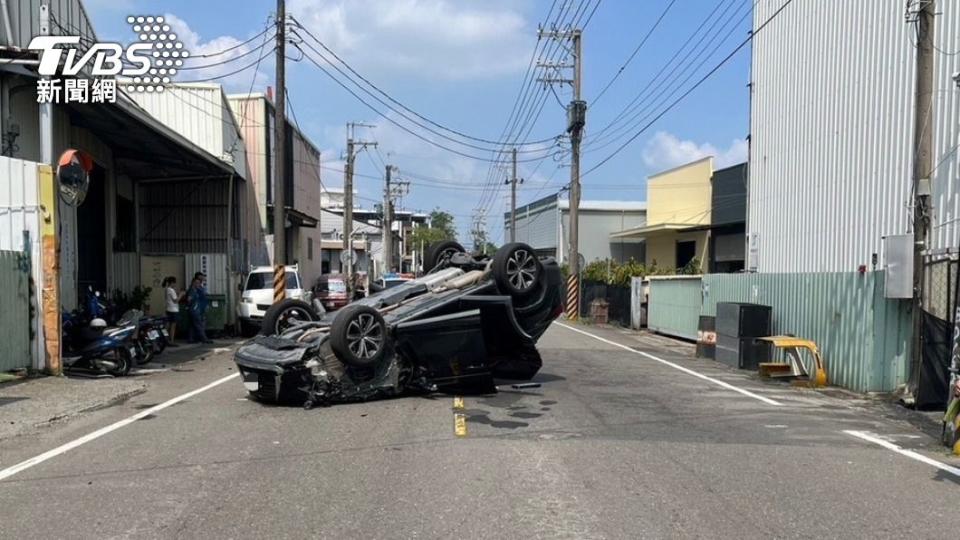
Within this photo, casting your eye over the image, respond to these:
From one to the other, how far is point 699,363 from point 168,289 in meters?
12.3

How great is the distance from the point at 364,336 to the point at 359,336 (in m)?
0.07

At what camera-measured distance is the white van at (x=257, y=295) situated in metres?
22.8

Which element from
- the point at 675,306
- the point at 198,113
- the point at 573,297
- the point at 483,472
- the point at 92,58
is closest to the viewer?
the point at 483,472

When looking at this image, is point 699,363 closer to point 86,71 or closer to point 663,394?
point 663,394

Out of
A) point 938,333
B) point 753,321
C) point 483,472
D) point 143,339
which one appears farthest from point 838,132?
point 143,339

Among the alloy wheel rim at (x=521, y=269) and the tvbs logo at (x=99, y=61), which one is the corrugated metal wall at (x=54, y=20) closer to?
the tvbs logo at (x=99, y=61)

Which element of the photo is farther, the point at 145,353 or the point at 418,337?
the point at 145,353

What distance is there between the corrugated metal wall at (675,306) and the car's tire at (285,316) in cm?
A: 1316

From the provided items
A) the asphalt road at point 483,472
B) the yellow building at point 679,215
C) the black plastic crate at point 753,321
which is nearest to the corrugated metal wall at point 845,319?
the black plastic crate at point 753,321

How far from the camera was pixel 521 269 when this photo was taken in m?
11.3

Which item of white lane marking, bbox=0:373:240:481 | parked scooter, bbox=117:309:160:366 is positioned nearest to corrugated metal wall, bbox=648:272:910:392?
white lane marking, bbox=0:373:240:481

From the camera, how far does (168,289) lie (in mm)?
18766

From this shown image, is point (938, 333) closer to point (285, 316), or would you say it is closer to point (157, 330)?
point (285, 316)

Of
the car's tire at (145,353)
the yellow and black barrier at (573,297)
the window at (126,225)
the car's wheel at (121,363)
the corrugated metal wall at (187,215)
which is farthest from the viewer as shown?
the yellow and black barrier at (573,297)
